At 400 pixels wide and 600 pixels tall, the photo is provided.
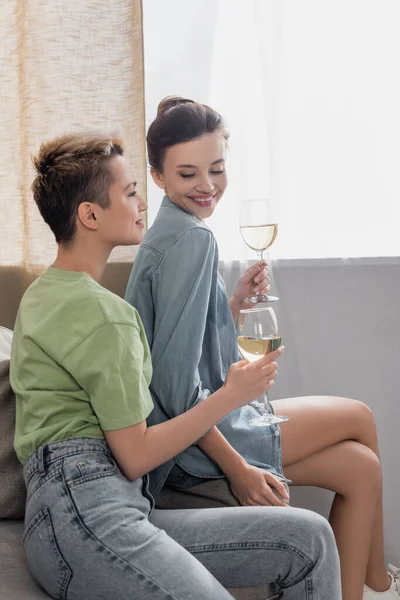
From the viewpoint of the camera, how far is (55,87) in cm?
226

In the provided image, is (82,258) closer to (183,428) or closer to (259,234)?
(183,428)

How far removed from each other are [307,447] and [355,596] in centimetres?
34

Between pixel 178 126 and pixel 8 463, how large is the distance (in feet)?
2.48

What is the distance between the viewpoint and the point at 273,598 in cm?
131

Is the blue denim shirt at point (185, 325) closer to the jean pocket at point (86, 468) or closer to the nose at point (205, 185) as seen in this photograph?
the nose at point (205, 185)

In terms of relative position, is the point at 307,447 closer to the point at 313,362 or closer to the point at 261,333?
the point at 261,333

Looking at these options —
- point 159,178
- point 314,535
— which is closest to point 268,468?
point 314,535

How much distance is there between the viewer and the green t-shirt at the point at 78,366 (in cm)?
124

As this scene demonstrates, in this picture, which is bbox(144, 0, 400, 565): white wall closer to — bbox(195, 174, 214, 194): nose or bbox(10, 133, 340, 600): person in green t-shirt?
bbox(195, 174, 214, 194): nose

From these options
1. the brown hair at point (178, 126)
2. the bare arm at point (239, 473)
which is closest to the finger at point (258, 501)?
the bare arm at point (239, 473)

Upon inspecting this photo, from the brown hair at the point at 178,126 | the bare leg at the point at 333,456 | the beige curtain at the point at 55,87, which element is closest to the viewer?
the brown hair at the point at 178,126

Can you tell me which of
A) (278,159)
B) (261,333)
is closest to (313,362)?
(278,159)

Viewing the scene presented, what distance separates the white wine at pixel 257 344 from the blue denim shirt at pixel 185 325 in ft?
0.26

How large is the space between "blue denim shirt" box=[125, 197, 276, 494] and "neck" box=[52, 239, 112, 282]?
0.13m
